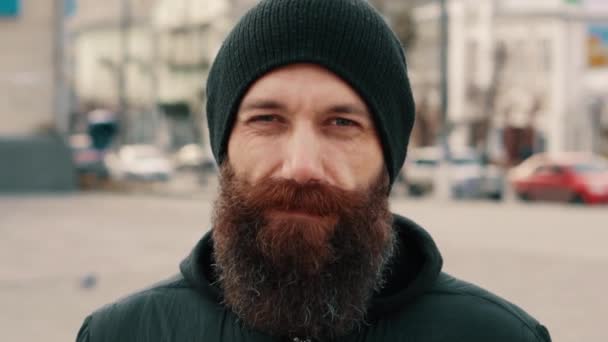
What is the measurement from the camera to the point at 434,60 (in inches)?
2375

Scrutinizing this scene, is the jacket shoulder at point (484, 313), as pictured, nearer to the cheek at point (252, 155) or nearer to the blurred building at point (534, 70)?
the cheek at point (252, 155)

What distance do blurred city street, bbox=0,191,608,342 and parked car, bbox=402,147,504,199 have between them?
10.9 m

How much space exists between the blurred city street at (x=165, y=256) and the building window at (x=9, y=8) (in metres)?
6.08

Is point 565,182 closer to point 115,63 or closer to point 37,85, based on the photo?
point 37,85

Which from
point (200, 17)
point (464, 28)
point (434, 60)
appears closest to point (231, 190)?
point (464, 28)

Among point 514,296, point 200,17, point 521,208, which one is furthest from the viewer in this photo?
point 200,17

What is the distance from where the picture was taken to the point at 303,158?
5.49 ft

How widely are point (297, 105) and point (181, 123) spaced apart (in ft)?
263

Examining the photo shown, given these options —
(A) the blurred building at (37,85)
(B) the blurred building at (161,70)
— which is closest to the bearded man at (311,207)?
(A) the blurred building at (37,85)

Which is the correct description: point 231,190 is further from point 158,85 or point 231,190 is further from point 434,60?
point 158,85

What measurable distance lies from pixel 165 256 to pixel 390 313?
10024 millimetres

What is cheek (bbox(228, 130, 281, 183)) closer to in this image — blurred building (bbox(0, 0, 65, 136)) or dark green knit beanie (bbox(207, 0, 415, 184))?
dark green knit beanie (bbox(207, 0, 415, 184))

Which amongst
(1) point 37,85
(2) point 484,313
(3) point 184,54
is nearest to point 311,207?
(2) point 484,313

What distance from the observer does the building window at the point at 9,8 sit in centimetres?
2539
